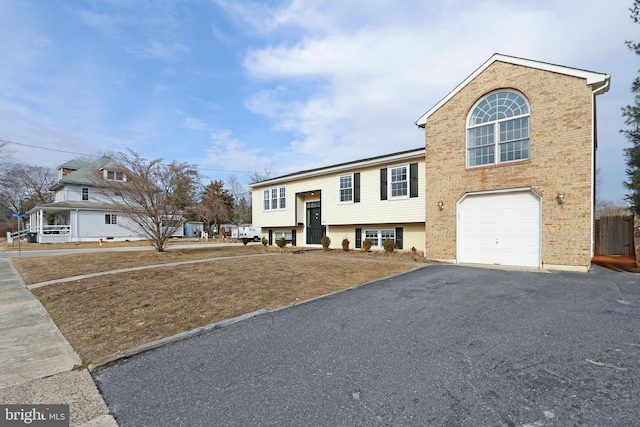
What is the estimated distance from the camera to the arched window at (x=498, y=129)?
10508mm

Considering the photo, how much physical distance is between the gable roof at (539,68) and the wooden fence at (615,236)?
7.76 metres

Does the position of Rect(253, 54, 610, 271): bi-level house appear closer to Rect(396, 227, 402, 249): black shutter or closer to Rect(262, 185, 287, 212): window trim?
Rect(396, 227, 402, 249): black shutter

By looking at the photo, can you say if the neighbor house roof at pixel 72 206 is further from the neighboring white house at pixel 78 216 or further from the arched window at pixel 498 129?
the arched window at pixel 498 129

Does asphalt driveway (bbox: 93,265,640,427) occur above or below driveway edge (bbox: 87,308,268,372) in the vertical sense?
above

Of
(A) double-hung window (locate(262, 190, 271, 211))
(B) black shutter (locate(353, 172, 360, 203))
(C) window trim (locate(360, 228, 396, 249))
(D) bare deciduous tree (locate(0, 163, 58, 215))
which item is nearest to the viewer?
(C) window trim (locate(360, 228, 396, 249))

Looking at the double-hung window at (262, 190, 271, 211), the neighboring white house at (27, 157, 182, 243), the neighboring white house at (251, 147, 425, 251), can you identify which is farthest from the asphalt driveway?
the neighboring white house at (27, 157, 182, 243)

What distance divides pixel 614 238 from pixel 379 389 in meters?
17.4

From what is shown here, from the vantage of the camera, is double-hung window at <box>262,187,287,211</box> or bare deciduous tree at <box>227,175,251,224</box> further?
bare deciduous tree at <box>227,175,251,224</box>

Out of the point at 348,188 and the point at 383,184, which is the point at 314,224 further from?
the point at 383,184

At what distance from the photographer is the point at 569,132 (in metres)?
9.49

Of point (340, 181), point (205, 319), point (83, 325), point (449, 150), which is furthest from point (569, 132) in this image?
point (83, 325)

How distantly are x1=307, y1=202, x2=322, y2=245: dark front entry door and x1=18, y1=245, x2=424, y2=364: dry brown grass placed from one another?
7444 millimetres

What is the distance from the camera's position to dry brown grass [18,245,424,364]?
457cm
